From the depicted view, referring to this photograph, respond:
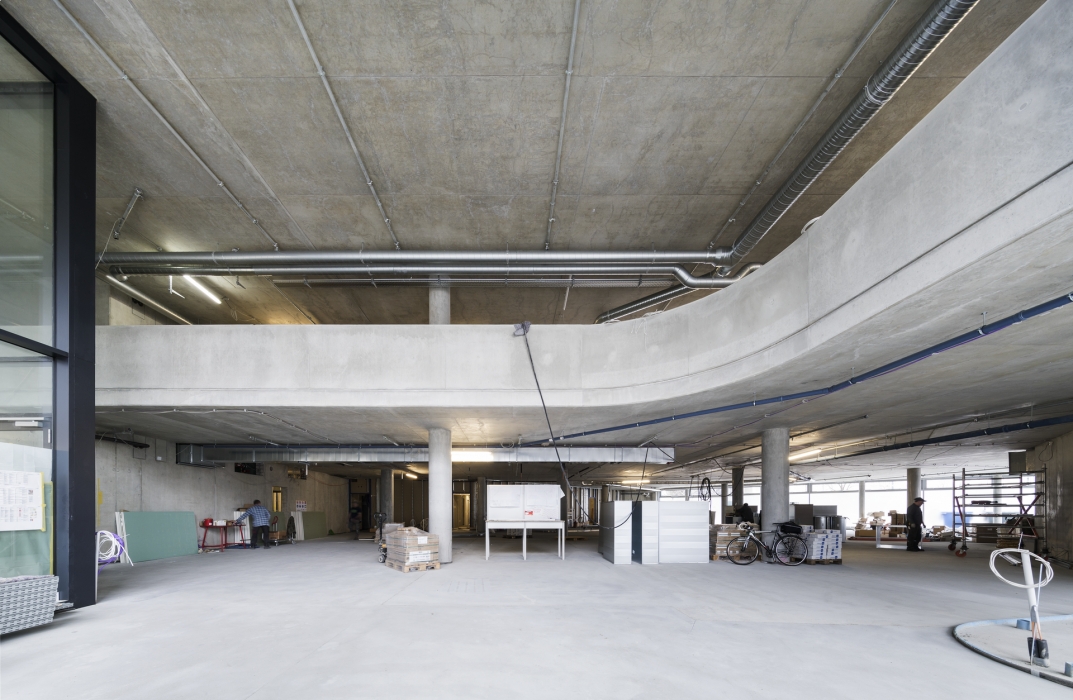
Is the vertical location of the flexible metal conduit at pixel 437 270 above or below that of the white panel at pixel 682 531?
above

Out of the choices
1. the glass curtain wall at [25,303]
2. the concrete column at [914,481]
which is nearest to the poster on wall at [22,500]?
the glass curtain wall at [25,303]

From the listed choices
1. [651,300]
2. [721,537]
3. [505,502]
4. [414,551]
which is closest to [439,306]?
[505,502]

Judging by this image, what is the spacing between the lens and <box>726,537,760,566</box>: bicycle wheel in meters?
14.7

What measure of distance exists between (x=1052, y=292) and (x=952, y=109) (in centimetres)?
240

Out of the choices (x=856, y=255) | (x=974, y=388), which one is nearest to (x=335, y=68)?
(x=856, y=255)

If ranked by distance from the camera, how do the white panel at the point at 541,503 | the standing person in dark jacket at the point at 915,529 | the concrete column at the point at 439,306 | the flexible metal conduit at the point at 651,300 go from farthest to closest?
1. the standing person in dark jacket at the point at 915,529
2. the flexible metal conduit at the point at 651,300
3. the white panel at the point at 541,503
4. the concrete column at the point at 439,306

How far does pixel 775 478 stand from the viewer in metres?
15.7

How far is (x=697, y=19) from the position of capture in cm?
798

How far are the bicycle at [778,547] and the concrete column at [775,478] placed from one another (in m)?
0.43

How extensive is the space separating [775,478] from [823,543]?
74.0 inches

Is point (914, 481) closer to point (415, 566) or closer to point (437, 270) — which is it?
point (415, 566)

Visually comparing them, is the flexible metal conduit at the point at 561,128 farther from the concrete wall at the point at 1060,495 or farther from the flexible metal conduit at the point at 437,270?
the concrete wall at the point at 1060,495

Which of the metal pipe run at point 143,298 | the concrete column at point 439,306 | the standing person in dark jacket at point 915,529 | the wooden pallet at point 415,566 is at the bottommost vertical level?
the standing person in dark jacket at point 915,529

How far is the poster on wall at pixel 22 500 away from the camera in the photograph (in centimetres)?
766
